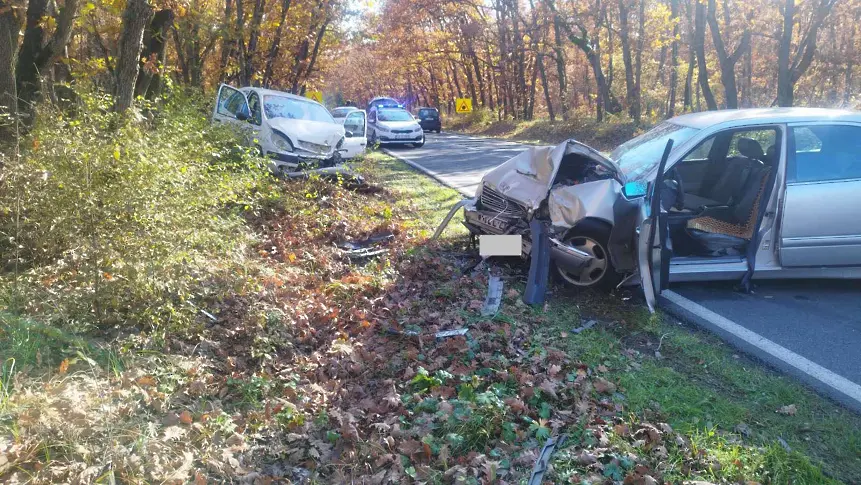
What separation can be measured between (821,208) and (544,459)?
4006 mm

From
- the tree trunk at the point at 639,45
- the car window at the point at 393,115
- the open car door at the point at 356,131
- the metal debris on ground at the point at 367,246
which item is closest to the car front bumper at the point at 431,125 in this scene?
the car window at the point at 393,115

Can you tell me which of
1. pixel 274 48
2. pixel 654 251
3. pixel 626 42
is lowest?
pixel 654 251

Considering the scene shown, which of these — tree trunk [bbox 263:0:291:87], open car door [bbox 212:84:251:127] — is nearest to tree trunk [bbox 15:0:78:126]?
open car door [bbox 212:84:251:127]

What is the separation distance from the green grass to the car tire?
0.13 m

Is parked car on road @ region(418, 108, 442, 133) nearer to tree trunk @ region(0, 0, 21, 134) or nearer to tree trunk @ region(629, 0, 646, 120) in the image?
tree trunk @ region(629, 0, 646, 120)

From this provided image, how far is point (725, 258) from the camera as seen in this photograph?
5539mm

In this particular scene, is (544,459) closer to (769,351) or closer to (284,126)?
(769,351)

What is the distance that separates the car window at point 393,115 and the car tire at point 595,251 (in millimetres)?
19232

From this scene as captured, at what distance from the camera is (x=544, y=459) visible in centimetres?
303

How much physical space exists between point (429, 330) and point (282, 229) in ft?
12.7

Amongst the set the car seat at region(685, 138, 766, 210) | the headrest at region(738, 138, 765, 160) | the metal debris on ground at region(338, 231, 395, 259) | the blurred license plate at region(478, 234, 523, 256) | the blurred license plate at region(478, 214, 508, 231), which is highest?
the headrest at region(738, 138, 765, 160)

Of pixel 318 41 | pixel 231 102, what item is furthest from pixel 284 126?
pixel 318 41

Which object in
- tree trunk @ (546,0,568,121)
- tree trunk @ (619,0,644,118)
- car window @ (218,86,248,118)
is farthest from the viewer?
tree trunk @ (546,0,568,121)

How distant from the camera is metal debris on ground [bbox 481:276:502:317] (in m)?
5.11
